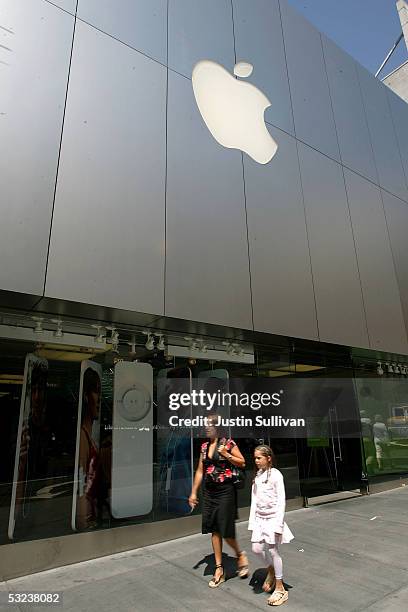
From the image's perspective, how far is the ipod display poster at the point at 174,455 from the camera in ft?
20.7

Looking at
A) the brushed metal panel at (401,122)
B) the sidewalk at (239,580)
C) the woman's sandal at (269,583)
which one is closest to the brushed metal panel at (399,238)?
the brushed metal panel at (401,122)

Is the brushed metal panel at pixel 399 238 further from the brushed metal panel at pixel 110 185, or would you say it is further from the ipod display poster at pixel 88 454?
the ipod display poster at pixel 88 454

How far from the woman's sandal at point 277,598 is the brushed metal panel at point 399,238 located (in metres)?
8.43

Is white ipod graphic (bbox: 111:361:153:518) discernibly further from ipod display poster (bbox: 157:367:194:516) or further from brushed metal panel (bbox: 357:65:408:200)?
brushed metal panel (bbox: 357:65:408:200)

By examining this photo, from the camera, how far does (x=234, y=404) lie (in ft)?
24.8

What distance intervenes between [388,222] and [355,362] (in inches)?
160

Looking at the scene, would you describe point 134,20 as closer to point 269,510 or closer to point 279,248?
Answer: point 279,248

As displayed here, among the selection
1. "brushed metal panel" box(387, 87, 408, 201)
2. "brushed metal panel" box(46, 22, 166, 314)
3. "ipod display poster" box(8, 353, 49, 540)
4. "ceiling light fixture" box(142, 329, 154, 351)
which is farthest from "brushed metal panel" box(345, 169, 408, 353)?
"ipod display poster" box(8, 353, 49, 540)

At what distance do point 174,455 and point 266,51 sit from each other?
29.1 feet

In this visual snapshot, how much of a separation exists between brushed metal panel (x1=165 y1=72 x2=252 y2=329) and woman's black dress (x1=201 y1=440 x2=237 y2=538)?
227 centimetres

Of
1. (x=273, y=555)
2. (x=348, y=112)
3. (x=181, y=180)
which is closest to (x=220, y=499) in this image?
(x=273, y=555)

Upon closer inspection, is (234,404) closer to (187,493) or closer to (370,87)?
(187,493)

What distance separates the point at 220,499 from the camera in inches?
166

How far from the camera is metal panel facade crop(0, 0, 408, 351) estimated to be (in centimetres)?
500
